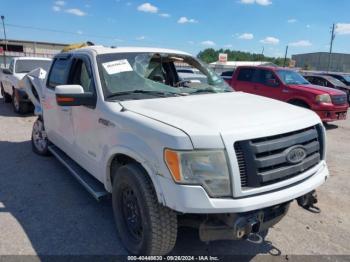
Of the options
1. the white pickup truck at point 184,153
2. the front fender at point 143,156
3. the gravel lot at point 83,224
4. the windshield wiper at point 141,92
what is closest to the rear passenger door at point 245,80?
the gravel lot at point 83,224

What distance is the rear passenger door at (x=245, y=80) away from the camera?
37.9 feet

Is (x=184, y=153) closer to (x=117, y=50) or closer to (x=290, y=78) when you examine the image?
(x=117, y=50)

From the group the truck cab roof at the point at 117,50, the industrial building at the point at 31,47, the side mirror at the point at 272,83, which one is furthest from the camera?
the industrial building at the point at 31,47

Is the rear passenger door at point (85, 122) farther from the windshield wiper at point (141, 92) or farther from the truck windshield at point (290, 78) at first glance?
the truck windshield at point (290, 78)

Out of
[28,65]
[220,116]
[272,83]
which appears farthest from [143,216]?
[28,65]

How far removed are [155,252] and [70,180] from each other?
8.45ft

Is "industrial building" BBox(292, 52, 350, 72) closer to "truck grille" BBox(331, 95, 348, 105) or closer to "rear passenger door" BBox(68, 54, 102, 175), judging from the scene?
"truck grille" BBox(331, 95, 348, 105)

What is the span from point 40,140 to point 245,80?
7.86 m

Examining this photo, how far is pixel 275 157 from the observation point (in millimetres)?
2564

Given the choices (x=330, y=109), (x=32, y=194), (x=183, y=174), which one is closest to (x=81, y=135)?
(x=32, y=194)

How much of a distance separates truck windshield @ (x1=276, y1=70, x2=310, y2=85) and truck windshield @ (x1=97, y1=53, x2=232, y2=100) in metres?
6.82

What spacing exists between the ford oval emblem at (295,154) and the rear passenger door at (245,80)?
29.2ft

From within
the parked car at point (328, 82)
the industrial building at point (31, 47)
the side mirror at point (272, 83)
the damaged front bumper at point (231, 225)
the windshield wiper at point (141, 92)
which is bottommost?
the damaged front bumper at point (231, 225)

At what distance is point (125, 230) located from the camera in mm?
3186
